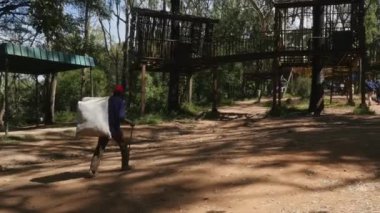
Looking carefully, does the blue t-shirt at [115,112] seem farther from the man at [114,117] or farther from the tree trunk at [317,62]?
the tree trunk at [317,62]

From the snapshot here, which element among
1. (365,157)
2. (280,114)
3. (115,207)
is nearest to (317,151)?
(365,157)

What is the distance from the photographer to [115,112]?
970cm

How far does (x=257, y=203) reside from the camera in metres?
7.74

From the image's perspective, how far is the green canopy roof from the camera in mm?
17106

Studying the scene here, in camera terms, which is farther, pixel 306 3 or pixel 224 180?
pixel 306 3

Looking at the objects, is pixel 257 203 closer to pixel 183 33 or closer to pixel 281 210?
pixel 281 210

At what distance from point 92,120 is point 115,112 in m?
0.44

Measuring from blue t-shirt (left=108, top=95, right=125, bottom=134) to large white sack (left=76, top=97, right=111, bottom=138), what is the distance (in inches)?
4.7

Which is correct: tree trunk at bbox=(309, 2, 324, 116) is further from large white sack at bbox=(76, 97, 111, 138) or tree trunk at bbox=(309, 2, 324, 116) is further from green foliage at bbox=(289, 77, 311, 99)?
green foliage at bbox=(289, 77, 311, 99)

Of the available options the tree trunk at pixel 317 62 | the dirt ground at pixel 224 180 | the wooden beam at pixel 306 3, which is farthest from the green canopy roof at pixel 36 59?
the tree trunk at pixel 317 62

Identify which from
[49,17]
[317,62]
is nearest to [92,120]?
[49,17]

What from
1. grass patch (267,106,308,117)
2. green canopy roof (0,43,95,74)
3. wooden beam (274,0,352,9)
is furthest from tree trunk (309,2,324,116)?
green canopy roof (0,43,95,74)

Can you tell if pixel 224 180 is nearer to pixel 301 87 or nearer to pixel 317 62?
pixel 317 62

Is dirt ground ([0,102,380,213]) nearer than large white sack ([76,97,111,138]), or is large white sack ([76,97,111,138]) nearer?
dirt ground ([0,102,380,213])
